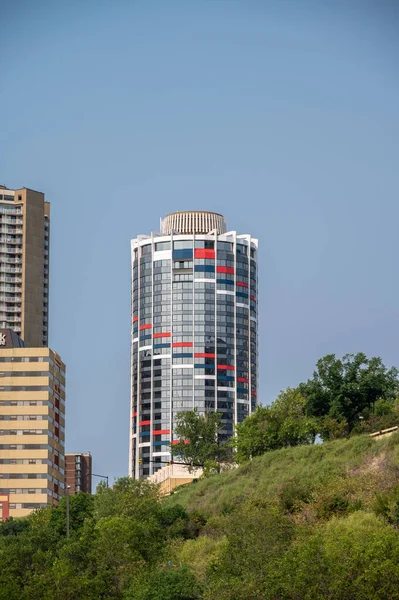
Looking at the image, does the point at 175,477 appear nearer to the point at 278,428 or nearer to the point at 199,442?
the point at 199,442

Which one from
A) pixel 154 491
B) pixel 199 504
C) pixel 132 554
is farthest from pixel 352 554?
pixel 154 491

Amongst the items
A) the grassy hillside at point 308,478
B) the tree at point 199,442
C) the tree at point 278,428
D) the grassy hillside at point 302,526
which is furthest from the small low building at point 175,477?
the grassy hillside at point 302,526

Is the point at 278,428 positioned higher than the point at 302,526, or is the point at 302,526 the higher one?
the point at 278,428

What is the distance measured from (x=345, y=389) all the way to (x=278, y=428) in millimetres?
10216

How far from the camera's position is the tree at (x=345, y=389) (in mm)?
151000

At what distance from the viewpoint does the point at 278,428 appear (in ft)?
481

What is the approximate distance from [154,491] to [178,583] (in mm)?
49315

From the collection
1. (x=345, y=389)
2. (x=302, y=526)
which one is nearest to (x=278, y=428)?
(x=345, y=389)

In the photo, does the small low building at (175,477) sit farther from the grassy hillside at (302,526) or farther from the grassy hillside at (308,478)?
the grassy hillside at (302,526)

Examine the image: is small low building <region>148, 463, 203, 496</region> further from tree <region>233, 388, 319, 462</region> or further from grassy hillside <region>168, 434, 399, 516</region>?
grassy hillside <region>168, 434, 399, 516</region>

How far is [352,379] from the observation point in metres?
153

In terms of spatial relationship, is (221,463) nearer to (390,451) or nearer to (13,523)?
(13,523)

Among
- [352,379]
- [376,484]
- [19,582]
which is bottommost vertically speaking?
[19,582]

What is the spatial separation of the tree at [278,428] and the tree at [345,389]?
317 cm
